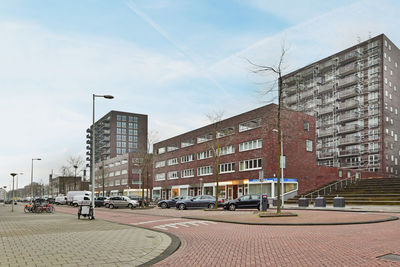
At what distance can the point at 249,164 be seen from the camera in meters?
49.8

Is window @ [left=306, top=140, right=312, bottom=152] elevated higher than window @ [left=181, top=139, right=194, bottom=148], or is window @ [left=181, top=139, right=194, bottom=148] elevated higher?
window @ [left=181, top=139, right=194, bottom=148]

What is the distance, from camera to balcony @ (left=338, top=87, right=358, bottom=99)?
248 feet

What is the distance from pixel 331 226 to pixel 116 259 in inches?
407

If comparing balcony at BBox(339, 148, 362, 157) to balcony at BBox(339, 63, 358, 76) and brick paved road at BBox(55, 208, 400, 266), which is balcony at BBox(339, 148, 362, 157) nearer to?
balcony at BBox(339, 63, 358, 76)

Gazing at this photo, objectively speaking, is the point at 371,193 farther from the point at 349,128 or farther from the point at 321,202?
the point at 349,128

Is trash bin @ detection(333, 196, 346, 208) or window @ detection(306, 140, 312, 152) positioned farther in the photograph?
window @ detection(306, 140, 312, 152)

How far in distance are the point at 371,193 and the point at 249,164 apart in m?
17.2

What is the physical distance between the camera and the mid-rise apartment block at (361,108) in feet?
237

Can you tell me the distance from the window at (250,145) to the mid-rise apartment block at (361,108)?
26.9 meters

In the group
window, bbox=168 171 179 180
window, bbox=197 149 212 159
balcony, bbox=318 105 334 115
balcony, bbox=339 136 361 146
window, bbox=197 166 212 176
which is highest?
balcony, bbox=318 105 334 115

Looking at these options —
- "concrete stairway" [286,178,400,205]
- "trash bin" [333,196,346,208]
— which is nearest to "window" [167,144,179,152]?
"concrete stairway" [286,178,400,205]

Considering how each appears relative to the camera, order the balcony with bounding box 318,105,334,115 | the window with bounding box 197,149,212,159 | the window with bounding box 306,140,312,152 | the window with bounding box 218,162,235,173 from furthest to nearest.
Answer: the balcony with bounding box 318,105,334,115 → the window with bounding box 197,149,212,159 → the window with bounding box 218,162,235,173 → the window with bounding box 306,140,312,152

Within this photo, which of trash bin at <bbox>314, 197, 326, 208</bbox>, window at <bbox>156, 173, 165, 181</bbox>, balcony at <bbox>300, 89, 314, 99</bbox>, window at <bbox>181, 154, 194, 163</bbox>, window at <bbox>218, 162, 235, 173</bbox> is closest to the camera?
trash bin at <bbox>314, 197, 326, 208</bbox>

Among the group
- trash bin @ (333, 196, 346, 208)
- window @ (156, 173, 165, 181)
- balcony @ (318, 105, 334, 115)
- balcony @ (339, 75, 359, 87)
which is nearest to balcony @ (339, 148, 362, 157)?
balcony @ (318, 105, 334, 115)
